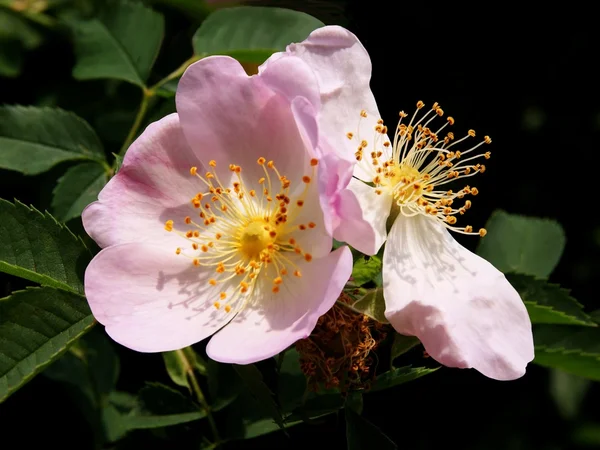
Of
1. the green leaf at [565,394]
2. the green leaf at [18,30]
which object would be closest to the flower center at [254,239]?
the green leaf at [18,30]

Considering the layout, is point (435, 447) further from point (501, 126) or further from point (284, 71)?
point (284, 71)

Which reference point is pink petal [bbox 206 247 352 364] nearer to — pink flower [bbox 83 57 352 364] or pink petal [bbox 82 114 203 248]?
pink flower [bbox 83 57 352 364]

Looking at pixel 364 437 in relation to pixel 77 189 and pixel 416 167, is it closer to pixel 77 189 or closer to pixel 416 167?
pixel 416 167

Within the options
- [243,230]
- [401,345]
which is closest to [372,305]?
[401,345]

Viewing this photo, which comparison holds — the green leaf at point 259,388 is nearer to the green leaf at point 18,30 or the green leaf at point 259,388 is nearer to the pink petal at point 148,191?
the pink petal at point 148,191

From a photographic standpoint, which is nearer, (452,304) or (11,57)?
(452,304)

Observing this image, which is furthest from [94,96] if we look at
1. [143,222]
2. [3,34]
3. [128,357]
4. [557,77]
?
[557,77]
